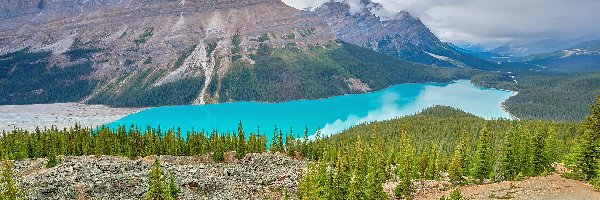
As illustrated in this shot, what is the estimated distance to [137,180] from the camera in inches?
3307

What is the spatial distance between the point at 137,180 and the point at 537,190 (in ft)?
216

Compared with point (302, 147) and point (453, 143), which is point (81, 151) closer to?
point (302, 147)

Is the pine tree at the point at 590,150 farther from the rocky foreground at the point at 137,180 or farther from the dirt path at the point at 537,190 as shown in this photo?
the rocky foreground at the point at 137,180

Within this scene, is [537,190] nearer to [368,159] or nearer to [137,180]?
[368,159]

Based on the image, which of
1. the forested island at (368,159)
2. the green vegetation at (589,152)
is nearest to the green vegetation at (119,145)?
the forested island at (368,159)

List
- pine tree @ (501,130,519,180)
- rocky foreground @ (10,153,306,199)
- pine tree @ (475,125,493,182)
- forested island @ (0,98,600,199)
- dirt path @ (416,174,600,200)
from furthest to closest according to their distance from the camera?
pine tree @ (501,130,519,180) < pine tree @ (475,125,493,182) < rocky foreground @ (10,153,306,199) < forested island @ (0,98,600,199) < dirt path @ (416,174,600,200)

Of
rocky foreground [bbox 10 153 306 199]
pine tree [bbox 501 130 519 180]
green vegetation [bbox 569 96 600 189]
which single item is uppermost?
green vegetation [bbox 569 96 600 189]

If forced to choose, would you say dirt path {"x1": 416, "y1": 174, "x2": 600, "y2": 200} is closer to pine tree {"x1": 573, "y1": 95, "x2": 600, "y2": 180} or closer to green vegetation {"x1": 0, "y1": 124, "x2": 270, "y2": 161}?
pine tree {"x1": 573, "y1": 95, "x2": 600, "y2": 180}

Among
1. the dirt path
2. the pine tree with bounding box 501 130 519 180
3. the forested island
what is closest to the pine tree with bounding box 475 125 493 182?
the forested island

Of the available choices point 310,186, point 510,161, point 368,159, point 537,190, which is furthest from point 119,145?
point 537,190

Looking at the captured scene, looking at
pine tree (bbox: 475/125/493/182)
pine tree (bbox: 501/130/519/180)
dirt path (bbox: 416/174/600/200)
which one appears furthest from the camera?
pine tree (bbox: 501/130/519/180)

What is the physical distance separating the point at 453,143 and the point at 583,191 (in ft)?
405

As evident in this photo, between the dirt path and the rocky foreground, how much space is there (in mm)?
31453

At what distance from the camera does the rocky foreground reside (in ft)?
251
